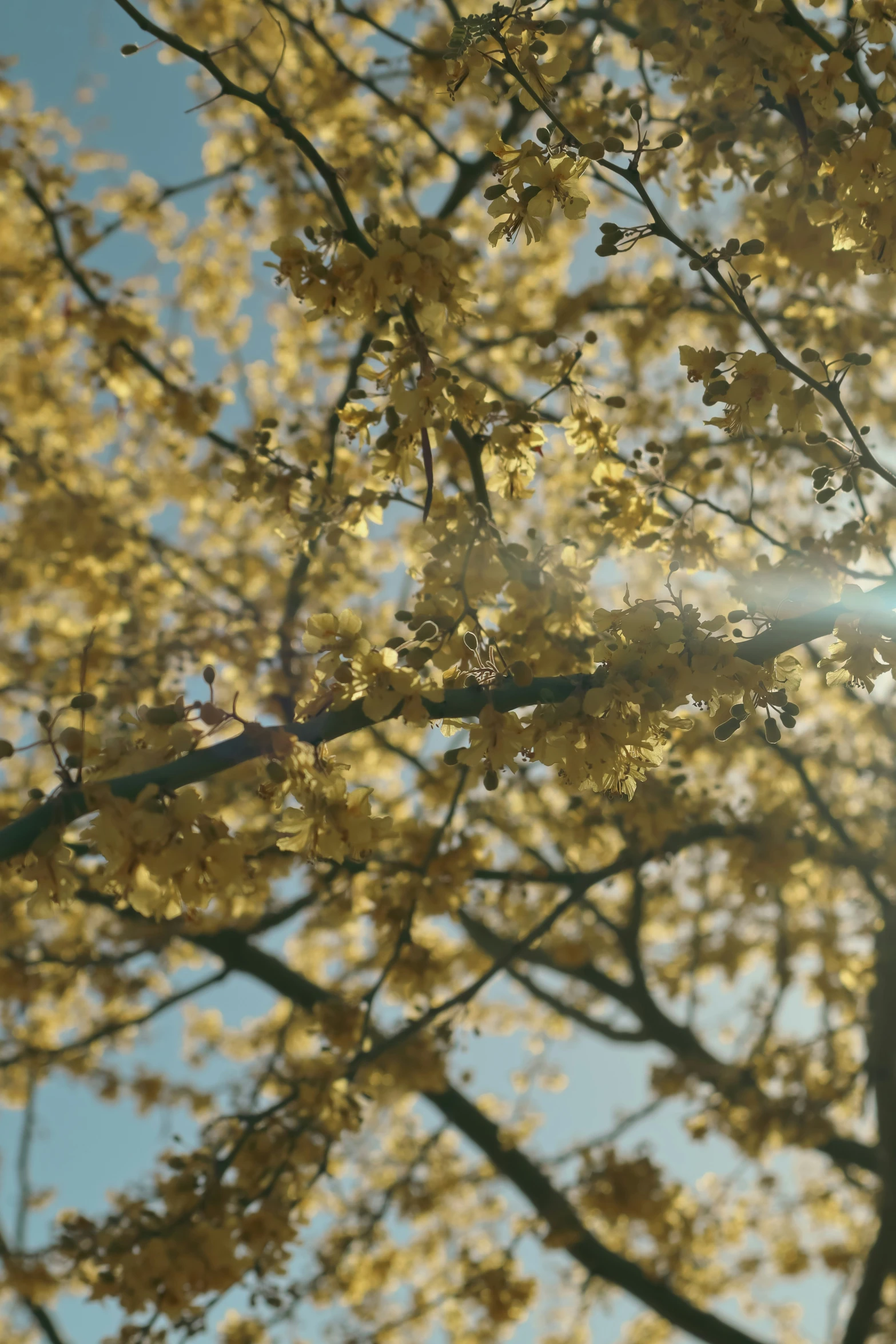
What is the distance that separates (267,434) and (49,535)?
3057 mm

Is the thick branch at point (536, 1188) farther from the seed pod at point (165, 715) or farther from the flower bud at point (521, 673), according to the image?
the flower bud at point (521, 673)

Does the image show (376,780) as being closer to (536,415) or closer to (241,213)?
(241,213)

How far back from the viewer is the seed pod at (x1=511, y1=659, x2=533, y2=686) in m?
1.71

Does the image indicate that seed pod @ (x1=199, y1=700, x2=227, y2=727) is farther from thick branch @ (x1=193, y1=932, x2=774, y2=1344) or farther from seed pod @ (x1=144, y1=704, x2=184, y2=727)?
thick branch @ (x1=193, y1=932, x2=774, y2=1344)

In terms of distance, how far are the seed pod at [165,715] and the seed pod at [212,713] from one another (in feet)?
0.12

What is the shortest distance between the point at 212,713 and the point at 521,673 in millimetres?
571

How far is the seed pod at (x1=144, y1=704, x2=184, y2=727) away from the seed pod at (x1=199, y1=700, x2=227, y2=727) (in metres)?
0.04

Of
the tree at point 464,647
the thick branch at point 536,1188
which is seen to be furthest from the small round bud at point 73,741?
the thick branch at point 536,1188

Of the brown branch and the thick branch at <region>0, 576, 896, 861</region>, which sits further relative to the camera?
the brown branch

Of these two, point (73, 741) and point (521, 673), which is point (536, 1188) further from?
point (73, 741)

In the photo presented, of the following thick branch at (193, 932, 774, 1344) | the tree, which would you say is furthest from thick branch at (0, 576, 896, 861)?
thick branch at (193, 932, 774, 1344)

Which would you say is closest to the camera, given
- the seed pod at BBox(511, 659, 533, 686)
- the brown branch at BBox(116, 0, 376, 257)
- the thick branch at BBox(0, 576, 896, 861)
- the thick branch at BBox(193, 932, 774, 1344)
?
the thick branch at BBox(0, 576, 896, 861)

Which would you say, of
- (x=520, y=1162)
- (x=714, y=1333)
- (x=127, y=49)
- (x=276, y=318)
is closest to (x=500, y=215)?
(x=127, y=49)

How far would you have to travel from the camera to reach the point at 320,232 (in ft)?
6.88
